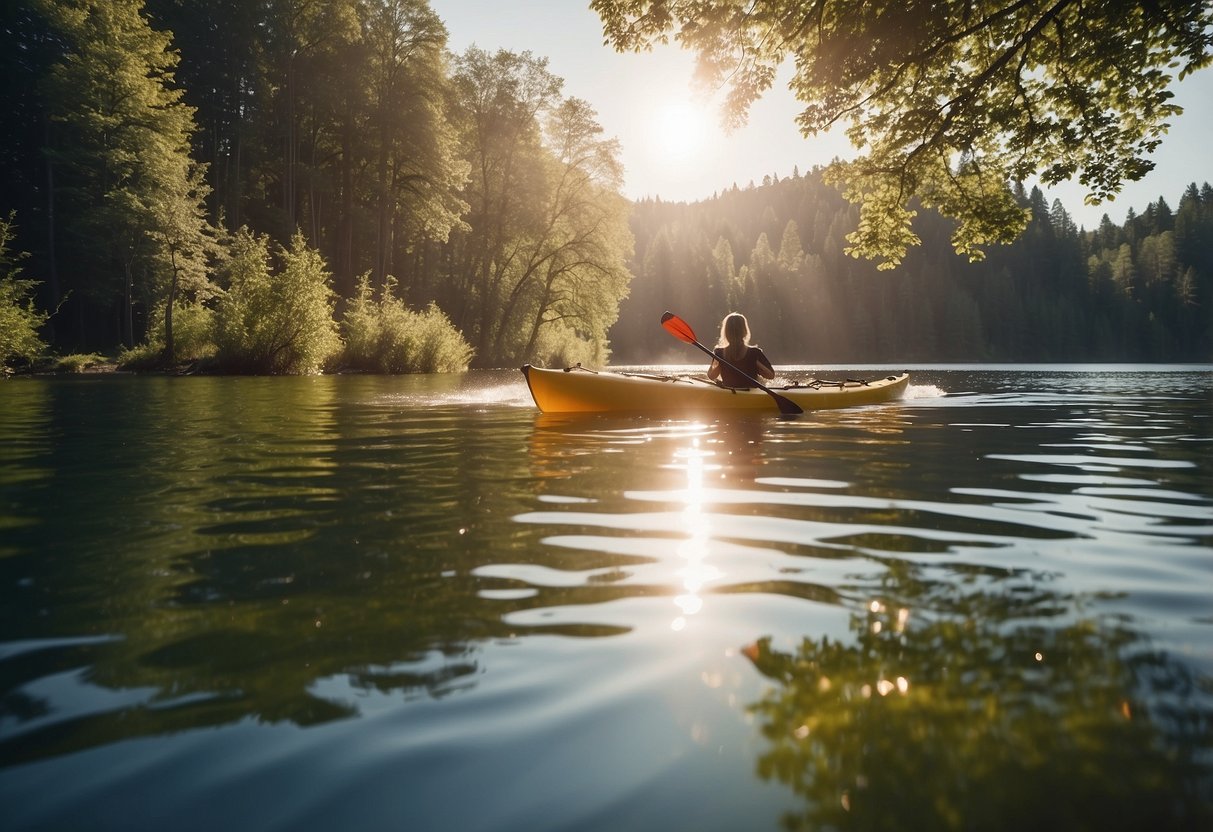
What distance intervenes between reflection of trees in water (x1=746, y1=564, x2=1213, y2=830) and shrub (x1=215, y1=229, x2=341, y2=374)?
21131 mm

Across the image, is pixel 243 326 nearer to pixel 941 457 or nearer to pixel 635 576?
pixel 941 457

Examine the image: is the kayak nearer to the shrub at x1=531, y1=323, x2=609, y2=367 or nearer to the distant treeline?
the shrub at x1=531, y1=323, x2=609, y2=367

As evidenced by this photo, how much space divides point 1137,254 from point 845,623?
379 ft

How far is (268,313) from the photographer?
2070cm

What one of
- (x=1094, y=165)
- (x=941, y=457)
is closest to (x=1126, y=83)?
(x=1094, y=165)

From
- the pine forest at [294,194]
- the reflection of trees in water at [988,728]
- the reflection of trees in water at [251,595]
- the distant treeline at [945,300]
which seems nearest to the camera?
the reflection of trees in water at [988,728]

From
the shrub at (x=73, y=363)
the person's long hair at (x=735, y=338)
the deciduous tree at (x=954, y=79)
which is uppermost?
the deciduous tree at (x=954, y=79)

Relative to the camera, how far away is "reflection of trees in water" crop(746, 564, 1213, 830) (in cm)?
125

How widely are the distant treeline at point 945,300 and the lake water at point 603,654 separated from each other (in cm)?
7748

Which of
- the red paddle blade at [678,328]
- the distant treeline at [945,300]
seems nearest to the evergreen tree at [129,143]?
the red paddle blade at [678,328]

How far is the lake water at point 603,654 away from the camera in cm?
131

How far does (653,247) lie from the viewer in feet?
305

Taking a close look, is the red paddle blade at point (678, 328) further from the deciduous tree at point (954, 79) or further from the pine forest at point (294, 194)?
the pine forest at point (294, 194)

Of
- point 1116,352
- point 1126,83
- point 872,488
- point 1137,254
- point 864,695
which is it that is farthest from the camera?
point 1137,254
